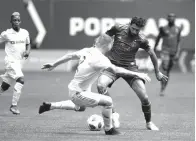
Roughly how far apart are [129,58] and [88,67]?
1.82m

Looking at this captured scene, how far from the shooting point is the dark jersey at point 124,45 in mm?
12414

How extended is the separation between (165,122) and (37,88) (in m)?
8.74

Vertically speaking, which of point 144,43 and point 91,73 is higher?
point 144,43

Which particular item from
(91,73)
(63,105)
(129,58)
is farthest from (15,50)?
(91,73)

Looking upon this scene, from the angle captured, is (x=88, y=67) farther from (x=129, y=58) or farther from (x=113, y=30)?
(x=129, y=58)

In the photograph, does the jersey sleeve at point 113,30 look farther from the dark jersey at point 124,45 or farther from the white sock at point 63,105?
the white sock at point 63,105

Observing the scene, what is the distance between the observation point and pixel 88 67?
11078mm

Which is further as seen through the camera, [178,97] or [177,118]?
[178,97]

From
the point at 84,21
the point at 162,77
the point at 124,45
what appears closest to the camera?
the point at 162,77

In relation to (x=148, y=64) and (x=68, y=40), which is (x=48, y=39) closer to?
(x=68, y=40)

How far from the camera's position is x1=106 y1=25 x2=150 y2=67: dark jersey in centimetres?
1241

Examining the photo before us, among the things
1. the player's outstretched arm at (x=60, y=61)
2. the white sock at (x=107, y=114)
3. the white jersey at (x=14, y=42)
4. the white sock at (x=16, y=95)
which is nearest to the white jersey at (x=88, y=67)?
the player's outstretched arm at (x=60, y=61)

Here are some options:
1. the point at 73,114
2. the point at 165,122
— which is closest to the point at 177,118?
the point at 165,122

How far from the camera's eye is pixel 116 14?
28.4 metres
